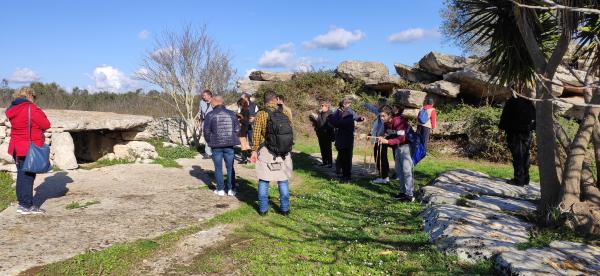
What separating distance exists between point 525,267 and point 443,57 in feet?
49.7

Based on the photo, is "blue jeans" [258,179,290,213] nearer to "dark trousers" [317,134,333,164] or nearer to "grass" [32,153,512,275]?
"grass" [32,153,512,275]

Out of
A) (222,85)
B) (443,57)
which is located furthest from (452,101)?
(222,85)

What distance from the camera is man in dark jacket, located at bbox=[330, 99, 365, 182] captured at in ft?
29.0

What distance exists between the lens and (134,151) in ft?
35.7

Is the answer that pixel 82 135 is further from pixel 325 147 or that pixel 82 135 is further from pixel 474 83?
pixel 474 83

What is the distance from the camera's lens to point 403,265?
14.7ft


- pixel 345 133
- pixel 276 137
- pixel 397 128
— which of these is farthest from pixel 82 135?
pixel 397 128

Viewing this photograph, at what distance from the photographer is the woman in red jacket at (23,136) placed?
571 centimetres

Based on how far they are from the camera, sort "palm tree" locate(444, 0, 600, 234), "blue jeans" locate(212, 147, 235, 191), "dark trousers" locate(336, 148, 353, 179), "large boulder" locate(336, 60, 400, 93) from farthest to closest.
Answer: "large boulder" locate(336, 60, 400, 93)
"dark trousers" locate(336, 148, 353, 179)
"blue jeans" locate(212, 147, 235, 191)
"palm tree" locate(444, 0, 600, 234)

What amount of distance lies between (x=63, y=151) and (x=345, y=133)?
5893mm

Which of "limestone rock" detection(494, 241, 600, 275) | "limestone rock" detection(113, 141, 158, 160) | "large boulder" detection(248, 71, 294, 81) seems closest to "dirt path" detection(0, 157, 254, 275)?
"limestone rock" detection(113, 141, 158, 160)

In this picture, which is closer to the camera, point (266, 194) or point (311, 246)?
point (311, 246)

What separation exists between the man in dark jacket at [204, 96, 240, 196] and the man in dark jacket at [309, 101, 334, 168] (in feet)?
10.1

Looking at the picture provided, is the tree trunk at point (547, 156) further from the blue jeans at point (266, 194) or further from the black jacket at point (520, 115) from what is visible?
the blue jeans at point (266, 194)
